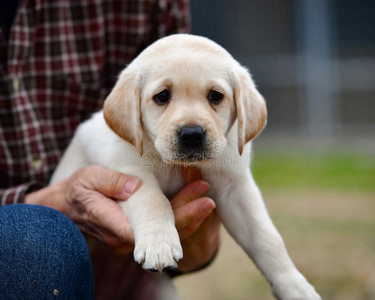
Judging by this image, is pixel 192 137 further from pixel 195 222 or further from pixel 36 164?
pixel 36 164

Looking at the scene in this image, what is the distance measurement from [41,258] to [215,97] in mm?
883

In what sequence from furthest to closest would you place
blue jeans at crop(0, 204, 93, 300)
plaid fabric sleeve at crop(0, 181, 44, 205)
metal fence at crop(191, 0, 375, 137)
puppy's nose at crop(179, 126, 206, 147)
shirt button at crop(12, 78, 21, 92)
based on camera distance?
metal fence at crop(191, 0, 375, 137)
shirt button at crop(12, 78, 21, 92)
plaid fabric sleeve at crop(0, 181, 44, 205)
puppy's nose at crop(179, 126, 206, 147)
blue jeans at crop(0, 204, 93, 300)

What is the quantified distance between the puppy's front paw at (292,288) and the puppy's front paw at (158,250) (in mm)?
455

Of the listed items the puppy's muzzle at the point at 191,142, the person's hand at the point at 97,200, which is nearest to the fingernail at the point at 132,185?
the person's hand at the point at 97,200

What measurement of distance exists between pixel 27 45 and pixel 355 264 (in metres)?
2.55

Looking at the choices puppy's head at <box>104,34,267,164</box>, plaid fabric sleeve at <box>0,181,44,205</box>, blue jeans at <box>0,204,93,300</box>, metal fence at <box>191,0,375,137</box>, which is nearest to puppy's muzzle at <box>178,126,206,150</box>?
puppy's head at <box>104,34,267,164</box>

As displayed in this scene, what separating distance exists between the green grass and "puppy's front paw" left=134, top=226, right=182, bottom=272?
153 inches

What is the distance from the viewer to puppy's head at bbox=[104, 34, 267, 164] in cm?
223

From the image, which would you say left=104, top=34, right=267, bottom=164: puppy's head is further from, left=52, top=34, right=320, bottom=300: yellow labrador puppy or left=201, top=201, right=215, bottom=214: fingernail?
left=201, top=201, right=215, bottom=214: fingernail

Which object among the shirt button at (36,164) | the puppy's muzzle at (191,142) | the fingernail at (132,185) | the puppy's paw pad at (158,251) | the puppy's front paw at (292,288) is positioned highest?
the puppy's muzzle at (191,142)

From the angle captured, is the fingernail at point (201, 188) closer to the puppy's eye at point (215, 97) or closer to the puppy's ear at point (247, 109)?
the puppy's ear at point (247, 109)

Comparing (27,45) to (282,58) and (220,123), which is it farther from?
(282,58)

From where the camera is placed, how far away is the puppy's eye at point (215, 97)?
7.72ft

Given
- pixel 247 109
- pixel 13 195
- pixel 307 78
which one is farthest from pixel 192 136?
A: pixel 307 78
